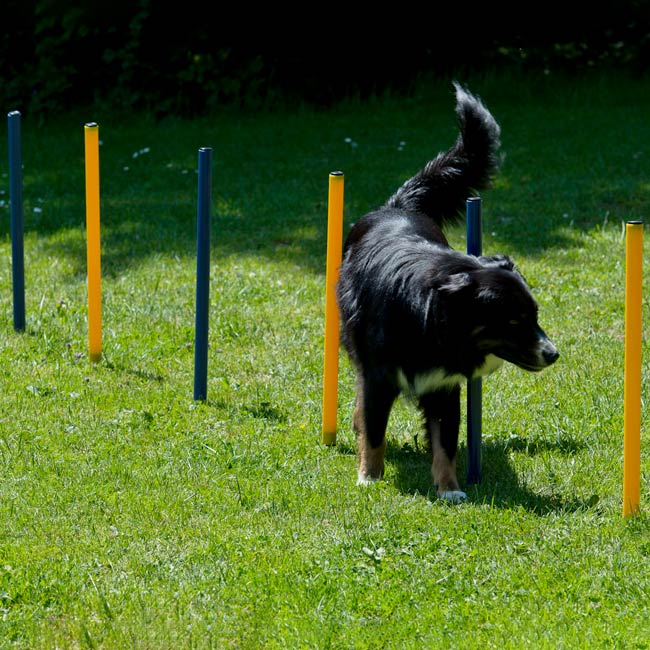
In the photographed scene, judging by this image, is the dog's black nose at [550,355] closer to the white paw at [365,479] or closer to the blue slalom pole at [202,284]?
the white paw at [365,479]

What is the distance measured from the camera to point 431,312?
443 cm

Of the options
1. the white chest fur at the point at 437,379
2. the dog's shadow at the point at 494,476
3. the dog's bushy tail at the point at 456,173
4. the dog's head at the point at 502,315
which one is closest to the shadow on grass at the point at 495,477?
the dog's shadow at the point at 494,476

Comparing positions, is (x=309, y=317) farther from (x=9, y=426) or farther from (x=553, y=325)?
(x=9, y=426)

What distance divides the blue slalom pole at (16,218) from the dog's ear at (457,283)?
3.41 meters

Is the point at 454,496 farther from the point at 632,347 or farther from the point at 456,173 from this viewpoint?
the point at 456,173

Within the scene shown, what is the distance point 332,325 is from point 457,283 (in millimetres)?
1191

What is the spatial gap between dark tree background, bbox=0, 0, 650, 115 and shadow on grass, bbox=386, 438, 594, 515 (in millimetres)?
7887

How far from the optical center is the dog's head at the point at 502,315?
4.31m

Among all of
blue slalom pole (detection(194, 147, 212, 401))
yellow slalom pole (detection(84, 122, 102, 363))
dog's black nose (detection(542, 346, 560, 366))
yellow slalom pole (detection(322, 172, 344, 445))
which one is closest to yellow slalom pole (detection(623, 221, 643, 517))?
dog's black nose (detection(542, 346, 560, 366))

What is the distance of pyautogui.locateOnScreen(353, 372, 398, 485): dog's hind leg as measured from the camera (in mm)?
4887

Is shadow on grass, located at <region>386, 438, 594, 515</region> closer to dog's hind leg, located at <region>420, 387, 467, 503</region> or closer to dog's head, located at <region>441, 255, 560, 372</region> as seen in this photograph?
dog's hind leg, located at <region>420, 387, 467, 503</region>

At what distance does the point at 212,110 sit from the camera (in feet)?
40.7

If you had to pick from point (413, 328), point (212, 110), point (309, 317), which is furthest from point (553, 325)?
point (212, 110)

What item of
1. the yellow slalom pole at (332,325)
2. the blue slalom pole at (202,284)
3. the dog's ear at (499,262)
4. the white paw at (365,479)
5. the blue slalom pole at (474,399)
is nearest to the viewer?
the dog's ear at (499,262)
